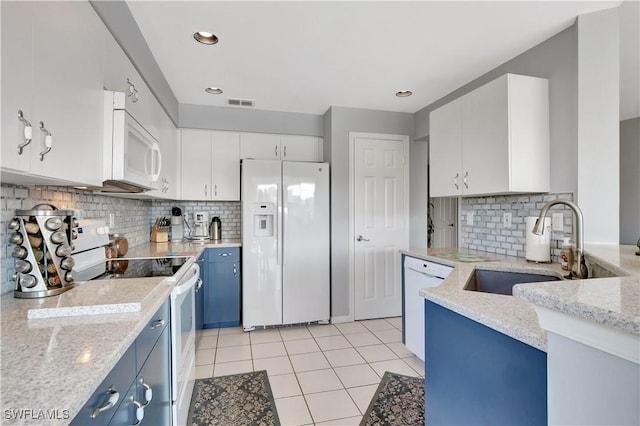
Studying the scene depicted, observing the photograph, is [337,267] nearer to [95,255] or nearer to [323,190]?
[323,190]

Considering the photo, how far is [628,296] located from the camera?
59cm

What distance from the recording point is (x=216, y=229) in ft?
11.7

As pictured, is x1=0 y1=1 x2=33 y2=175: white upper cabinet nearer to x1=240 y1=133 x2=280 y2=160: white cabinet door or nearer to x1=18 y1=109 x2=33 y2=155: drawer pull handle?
x1=18 y1=109 x2=33 y2=155: drawer pull handle

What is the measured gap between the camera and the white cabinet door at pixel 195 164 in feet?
11.2

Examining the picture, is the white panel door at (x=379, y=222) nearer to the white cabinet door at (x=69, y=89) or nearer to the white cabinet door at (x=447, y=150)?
the white cabinet door at (x=447, y=150)

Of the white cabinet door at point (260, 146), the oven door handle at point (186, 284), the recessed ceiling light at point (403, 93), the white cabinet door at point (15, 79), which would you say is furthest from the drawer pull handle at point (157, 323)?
the recessed ceiling light at point (403, 93)

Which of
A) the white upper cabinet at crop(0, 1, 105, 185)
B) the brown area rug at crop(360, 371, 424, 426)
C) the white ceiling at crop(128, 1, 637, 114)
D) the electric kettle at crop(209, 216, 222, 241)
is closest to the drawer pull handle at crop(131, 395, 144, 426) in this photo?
the white upper cabinet at crop(0, 1, 105, 185)

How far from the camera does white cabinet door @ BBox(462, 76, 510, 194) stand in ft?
6.84

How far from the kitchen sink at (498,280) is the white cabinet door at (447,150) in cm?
73

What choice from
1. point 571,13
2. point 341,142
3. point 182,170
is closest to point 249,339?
point 182,170

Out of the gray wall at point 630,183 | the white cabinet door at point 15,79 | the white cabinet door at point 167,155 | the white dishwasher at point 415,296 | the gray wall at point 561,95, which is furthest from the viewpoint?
the gray wall at point 630,183

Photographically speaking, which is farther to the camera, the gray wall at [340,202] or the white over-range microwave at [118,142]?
the gray wall at [340,202]

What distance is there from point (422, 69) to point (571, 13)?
37.7 inches

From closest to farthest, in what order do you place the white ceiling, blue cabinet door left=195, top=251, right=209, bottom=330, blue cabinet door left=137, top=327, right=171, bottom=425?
1. blue cabinet door left=137, top=327, right=171, bottom=425
2. the white ceiling
3. blue cabinet door left=195, top=251, right=209, bottom=330
